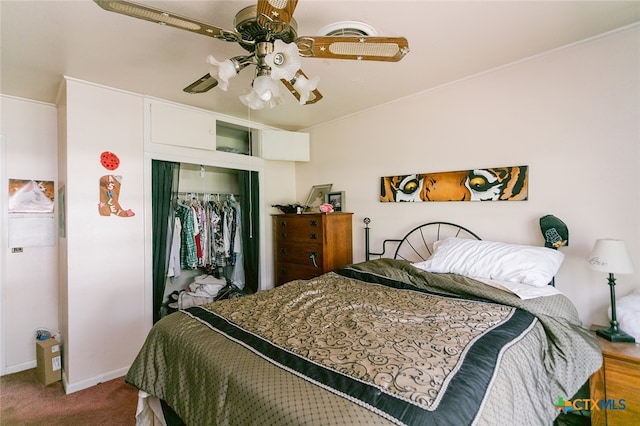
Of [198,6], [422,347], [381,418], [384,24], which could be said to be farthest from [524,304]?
[198,6]

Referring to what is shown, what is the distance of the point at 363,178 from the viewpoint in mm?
3316

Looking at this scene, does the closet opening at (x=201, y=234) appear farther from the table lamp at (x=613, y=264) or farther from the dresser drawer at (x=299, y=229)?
the table lamp at (x=613, y=264)

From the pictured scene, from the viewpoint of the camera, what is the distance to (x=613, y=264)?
64.8 inches

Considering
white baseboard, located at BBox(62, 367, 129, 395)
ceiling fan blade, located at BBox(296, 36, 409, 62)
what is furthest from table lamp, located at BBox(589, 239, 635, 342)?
white baseboard, located at BBox(62, 367, 129, 395)

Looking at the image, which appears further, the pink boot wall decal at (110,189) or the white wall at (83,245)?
the pink boot wall decal at (110,189)

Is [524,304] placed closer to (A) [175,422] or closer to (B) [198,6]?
(A) [175,422]

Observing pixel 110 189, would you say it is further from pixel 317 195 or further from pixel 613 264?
pixel 613 264

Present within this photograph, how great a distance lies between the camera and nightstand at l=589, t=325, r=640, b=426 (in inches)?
58.0

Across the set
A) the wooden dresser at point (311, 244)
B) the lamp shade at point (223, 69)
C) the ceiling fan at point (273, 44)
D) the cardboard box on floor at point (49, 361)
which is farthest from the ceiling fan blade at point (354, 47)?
the cardboard box on floor at point (49, 361)

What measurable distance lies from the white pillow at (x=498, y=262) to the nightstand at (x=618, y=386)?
441mm

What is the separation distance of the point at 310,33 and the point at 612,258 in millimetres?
2176

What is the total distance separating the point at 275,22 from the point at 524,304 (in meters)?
1.84

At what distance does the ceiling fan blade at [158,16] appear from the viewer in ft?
3.67

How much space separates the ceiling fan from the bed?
115 cm
